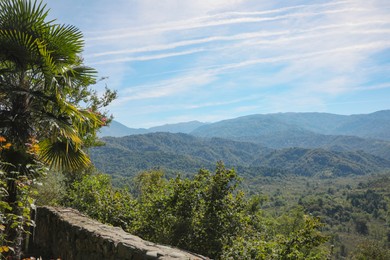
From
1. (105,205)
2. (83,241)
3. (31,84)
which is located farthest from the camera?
(105,205)

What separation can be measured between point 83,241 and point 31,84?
11.4 ft

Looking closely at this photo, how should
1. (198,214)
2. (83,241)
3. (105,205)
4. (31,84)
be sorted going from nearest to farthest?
(83,241)
(31,84)
(198,214)
(105,205)

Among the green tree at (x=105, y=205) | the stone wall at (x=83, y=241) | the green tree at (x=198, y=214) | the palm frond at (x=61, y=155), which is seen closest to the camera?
the stone wall at (x=83, y=241)

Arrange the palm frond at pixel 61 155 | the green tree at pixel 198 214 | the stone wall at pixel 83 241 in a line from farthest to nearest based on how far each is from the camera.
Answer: the green tree at pixel 198 214 < the palm frond at pixel 61 155 < the stone wall at pixel 83 241

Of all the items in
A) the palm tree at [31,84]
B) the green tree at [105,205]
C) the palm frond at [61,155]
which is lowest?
the green tree at [105,205]

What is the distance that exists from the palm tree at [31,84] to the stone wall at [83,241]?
4.50 feet

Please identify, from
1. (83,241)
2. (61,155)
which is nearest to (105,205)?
(61,155)

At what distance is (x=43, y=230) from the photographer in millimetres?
8289

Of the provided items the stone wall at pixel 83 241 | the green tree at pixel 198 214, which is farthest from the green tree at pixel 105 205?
the stone wall at pixel 83 241

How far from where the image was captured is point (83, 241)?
21.8ft

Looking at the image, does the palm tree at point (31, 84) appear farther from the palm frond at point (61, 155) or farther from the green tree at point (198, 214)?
the green tree at point (198, 214)

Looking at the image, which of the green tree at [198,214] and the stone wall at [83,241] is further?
the green tree at [198,214]

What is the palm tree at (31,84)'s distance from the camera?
663 centimetres

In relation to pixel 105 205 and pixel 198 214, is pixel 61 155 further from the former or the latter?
pixel 198 214
